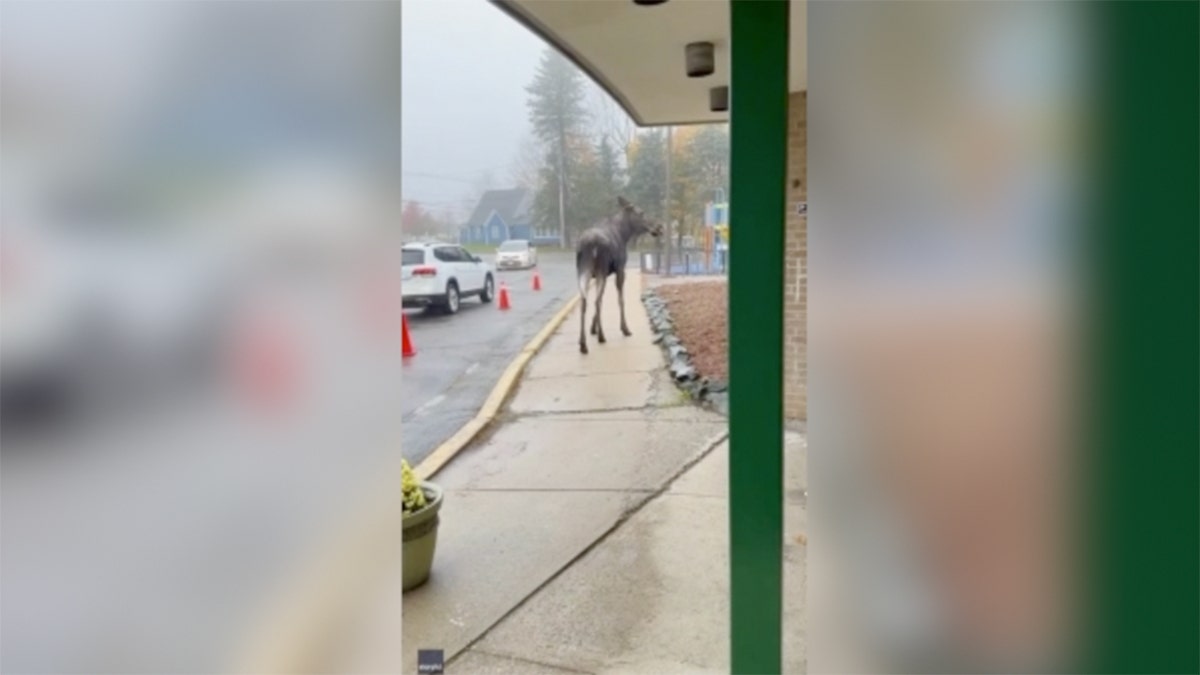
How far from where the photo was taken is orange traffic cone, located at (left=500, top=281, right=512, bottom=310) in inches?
184

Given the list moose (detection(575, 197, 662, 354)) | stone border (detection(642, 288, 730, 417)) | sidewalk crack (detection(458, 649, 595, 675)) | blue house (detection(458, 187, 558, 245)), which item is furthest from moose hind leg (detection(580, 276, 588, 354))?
sidewalk crack (detection(458, 649, 595, 675))

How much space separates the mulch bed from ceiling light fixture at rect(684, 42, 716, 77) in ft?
4.12

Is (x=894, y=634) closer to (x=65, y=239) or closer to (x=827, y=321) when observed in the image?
(x=827, y=321)

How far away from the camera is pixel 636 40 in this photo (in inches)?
146

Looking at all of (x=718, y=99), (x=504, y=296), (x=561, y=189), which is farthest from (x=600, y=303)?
(x=718, y=99)

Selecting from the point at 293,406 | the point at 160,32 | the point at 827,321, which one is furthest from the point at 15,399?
the point at 827,321

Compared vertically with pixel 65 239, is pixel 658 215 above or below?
above

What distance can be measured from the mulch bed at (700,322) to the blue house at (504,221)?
39.4 inches

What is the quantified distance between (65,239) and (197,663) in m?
0.53

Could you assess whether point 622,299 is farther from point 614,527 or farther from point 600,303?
point 614,527

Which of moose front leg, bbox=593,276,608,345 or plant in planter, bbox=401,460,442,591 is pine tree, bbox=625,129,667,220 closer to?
moose front leg, bbox=593,276,608,345

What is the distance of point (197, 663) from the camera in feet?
2.94

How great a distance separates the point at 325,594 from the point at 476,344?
157 inches

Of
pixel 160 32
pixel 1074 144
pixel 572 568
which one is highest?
pixel 160 32
